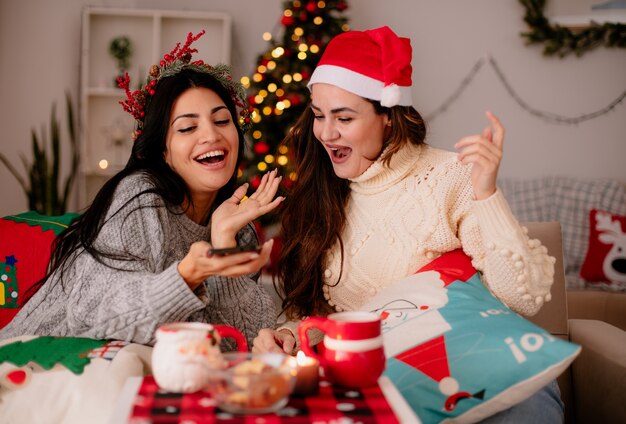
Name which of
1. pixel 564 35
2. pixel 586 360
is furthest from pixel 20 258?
pixel 564 35

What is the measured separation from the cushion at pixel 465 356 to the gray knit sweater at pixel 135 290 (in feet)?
1.60

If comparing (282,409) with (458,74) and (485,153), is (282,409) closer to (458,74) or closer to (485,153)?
(485,153)

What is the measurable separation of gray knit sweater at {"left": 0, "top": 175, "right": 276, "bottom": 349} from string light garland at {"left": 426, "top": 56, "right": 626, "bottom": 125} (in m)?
3.23

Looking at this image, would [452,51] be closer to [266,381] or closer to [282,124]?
[282,124]

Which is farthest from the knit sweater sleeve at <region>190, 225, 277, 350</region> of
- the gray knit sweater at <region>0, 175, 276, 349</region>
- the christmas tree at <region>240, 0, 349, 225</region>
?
the christmas tree at <region>240, 0, 349, 225</region>

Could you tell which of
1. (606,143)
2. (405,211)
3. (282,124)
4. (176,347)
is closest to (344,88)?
(405,211)

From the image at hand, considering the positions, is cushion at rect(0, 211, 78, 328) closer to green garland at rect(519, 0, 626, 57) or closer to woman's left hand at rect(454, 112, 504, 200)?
woman's left hand at rect(454, 112, 504, 200)

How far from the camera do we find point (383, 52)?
203 cm

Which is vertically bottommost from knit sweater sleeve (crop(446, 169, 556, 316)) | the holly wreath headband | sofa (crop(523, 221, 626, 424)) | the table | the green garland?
sofa (crop(523, 221, 626, 424))

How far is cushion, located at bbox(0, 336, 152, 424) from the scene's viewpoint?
1.34 m

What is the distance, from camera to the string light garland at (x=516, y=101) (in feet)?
15.6

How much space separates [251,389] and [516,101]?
13.8 ft

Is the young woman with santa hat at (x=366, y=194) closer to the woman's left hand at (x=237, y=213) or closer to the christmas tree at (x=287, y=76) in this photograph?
the woman's left hand at (x=237, y=213)

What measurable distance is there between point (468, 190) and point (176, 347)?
3.48ft
